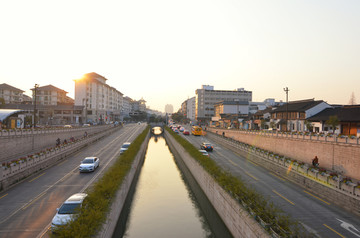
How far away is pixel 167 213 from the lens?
70.8 ft

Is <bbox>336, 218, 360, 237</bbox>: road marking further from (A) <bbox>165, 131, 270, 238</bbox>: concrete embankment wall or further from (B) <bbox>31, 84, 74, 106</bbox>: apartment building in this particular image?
(B) <bbox>31, 84, 74, 106</bbox>: apartment building

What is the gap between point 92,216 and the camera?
1132 centimetres

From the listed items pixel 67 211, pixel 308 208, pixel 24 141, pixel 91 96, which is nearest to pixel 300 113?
pixel 308 208

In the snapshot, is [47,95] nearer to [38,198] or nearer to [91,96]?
[91,96]

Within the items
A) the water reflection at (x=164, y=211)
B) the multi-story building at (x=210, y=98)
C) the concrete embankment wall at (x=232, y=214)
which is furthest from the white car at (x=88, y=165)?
the multi-story building at (x=210, y=98)

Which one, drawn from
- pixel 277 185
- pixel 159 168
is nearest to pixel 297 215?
pixel 277 185

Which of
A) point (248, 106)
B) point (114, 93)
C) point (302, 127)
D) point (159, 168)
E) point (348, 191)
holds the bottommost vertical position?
point (159, 168)

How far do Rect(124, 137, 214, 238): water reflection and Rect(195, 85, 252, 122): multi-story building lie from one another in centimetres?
14478

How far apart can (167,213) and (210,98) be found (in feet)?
529

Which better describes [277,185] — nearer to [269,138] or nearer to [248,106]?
[269,138]

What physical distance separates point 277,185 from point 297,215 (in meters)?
8.42

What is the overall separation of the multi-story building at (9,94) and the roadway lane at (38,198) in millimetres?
131083

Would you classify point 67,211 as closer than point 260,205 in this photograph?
No

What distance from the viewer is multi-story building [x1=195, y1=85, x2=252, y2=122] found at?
178 meters
